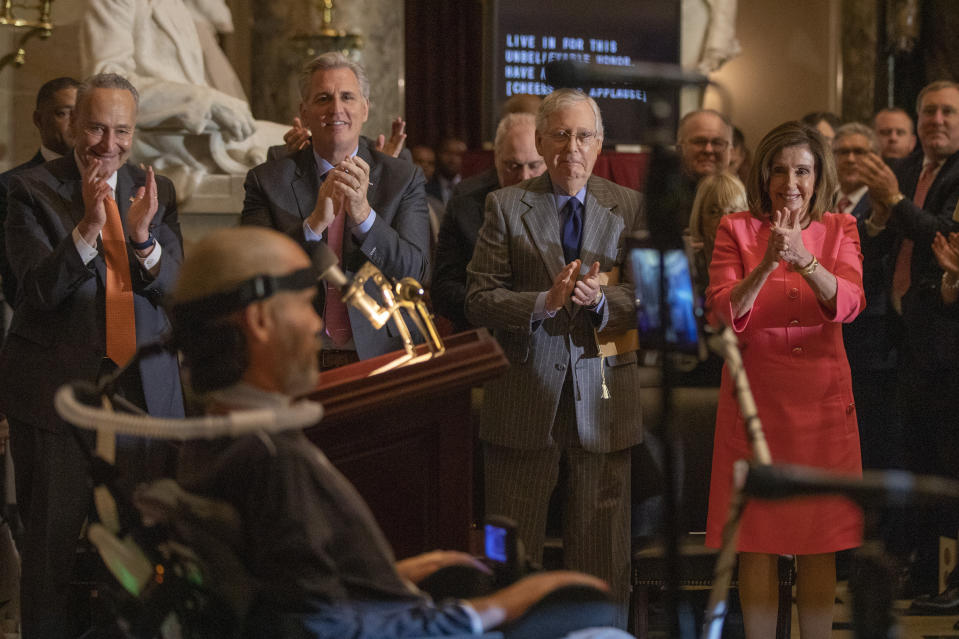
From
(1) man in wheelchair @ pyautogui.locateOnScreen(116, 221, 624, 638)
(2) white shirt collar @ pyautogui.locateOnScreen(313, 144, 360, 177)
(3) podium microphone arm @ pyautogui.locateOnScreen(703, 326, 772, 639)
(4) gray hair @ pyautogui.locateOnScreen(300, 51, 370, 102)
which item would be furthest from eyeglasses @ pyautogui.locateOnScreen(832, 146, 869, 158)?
(1) man in wheelchair @ pyautogui.locateOnScreen(116, 221, 624, 638)

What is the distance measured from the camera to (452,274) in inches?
164

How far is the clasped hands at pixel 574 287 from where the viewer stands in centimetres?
341

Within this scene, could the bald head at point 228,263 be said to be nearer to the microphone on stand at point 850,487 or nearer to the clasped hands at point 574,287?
the microphone on stand at point 850,487

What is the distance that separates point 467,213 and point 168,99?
1.83 m

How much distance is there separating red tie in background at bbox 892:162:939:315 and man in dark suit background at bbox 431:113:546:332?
66.6 inches

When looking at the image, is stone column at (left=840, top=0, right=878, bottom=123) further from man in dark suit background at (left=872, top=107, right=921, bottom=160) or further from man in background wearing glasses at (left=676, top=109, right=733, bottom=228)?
man in background wearing glasses at (left=676, top=109, right=733, bottom=228)

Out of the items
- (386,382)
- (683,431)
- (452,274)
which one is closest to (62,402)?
(386,382)

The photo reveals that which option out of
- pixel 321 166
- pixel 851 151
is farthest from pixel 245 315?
pixel 851 151

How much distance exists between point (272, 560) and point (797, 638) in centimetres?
297

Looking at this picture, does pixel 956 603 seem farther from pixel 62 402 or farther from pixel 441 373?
pixel 62 402

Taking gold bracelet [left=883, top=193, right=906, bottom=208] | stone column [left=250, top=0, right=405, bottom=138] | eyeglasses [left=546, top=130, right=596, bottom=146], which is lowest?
gold bracelet [left=883, top=193, right=906, bottom=208]

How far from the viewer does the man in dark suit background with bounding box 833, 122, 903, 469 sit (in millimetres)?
4895

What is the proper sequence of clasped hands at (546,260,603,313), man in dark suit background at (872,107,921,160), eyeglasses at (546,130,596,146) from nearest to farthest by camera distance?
1. clasped hands at (546,260,603,313)
2. eyeglasses at (546,130,596,146)
3. man in dark suit background at (872,107,921,160)

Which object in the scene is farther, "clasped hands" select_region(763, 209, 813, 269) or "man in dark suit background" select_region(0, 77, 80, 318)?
"man in dark suit background" select_region(0, 77, 80, 318)
